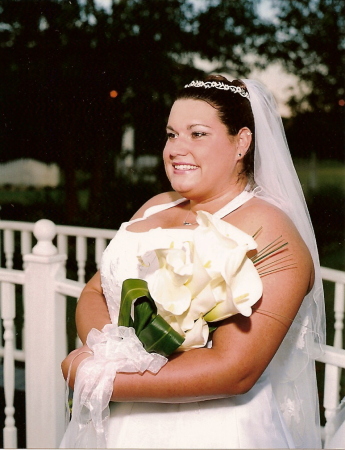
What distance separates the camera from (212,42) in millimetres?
8047

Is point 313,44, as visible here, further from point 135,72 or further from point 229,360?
point 229,360

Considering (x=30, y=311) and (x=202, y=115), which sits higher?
(x=202, y=115)

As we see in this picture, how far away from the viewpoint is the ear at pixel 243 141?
6.22 ft

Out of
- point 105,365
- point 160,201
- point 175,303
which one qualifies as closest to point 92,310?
point 105,365

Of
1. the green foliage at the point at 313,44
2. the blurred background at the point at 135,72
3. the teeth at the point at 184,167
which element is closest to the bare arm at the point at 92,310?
the teeth at the point at 184,167

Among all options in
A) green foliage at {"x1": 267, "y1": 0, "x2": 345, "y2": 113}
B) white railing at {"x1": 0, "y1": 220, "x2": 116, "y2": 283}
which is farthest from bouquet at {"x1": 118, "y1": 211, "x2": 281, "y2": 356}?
green foliage at {"x1": 267, "y1": 0, "x2": 345, "y2": 113}

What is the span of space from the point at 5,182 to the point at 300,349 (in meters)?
10.1

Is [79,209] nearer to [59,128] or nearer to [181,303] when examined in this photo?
[59,128]

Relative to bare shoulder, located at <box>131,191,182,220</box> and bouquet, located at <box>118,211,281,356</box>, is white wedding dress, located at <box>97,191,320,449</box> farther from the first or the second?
bare shoulder, located at <box>131,191,182,220</box>

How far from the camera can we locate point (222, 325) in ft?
5.00

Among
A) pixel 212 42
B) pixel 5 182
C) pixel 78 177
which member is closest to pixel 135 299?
pixel 212 42

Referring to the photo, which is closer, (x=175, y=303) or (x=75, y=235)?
(x=175, y=303)

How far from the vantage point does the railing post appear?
105 inches

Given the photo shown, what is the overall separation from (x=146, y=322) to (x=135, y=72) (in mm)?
7303
